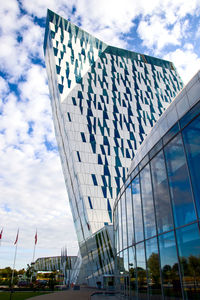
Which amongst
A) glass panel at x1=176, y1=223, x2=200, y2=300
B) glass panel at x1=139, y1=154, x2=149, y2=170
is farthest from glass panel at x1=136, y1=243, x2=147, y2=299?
glass panel at x1=176, y1=223, x2=200, y2=300

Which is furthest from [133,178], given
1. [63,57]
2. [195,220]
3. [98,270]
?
[63,57]

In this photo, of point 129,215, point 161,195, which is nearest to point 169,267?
point 161,195

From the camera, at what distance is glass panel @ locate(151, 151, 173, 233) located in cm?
1190

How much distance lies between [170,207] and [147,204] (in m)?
3.12

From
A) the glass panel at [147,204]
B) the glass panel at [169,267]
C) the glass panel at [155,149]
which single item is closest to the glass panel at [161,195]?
the glass panel at [155,149]

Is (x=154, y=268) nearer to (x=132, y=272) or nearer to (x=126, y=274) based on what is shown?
(x=132, y=272)

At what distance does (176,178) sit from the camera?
11297mm

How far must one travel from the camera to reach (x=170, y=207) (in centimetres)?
1165

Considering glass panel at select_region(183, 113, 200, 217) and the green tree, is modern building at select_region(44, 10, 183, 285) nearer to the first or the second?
the green tree

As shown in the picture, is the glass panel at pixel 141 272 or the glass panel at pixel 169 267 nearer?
the glass panel at pixel 169 267

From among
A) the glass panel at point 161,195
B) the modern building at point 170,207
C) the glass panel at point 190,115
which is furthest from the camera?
the glass panel at point 161,195

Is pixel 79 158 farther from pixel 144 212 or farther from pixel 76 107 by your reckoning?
pixel 144 212

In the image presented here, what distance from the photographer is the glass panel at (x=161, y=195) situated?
11903 millimetres

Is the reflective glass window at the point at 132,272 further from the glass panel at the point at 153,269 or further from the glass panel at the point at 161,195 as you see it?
the glass panel at the point at 161,195
